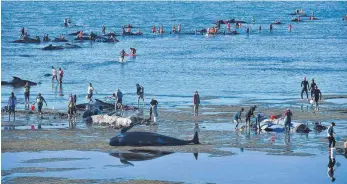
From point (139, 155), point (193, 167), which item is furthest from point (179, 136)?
point (193, 167)

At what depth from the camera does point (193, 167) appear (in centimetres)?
3212

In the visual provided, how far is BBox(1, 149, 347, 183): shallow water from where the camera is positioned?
1195 inches

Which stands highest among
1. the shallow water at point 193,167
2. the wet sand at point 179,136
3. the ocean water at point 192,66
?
the ocean water at point 192,66

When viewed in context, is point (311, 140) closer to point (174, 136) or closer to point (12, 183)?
point (174, 136)

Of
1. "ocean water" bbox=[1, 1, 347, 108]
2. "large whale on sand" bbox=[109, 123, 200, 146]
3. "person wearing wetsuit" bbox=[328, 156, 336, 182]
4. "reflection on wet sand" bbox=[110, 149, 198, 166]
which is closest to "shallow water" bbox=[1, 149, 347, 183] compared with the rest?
"person wearing wetsuit" bbox=[328, 156, 336, 182]

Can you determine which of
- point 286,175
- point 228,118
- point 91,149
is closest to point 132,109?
point 228,118

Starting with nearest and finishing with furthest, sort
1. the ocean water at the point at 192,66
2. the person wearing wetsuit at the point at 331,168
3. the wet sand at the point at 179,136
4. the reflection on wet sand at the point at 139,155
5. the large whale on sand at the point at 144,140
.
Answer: the person wearing wetsuit at the point at 331,168 → the reflection on wet sand at the point at 139,155 → the wet sand at the point at 179,136 → the large whale on sand at the point at 144,140 → the ocean water at the point at 192,66

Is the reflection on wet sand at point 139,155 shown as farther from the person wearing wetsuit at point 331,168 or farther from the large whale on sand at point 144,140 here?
the person wearing wetsuit at point 331,168

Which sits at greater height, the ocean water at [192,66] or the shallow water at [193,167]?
the ocean water at [192,66]

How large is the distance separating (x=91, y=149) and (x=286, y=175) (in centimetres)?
889

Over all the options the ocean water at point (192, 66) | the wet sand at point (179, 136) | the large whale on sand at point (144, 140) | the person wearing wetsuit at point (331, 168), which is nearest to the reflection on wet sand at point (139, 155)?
the wet sand at point (179, 136)

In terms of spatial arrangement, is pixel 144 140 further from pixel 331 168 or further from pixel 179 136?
pixel 331 168

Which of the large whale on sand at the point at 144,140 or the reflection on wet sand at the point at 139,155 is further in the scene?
the large whale on sand at the point at 144,140

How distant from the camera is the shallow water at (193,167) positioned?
30.3m
